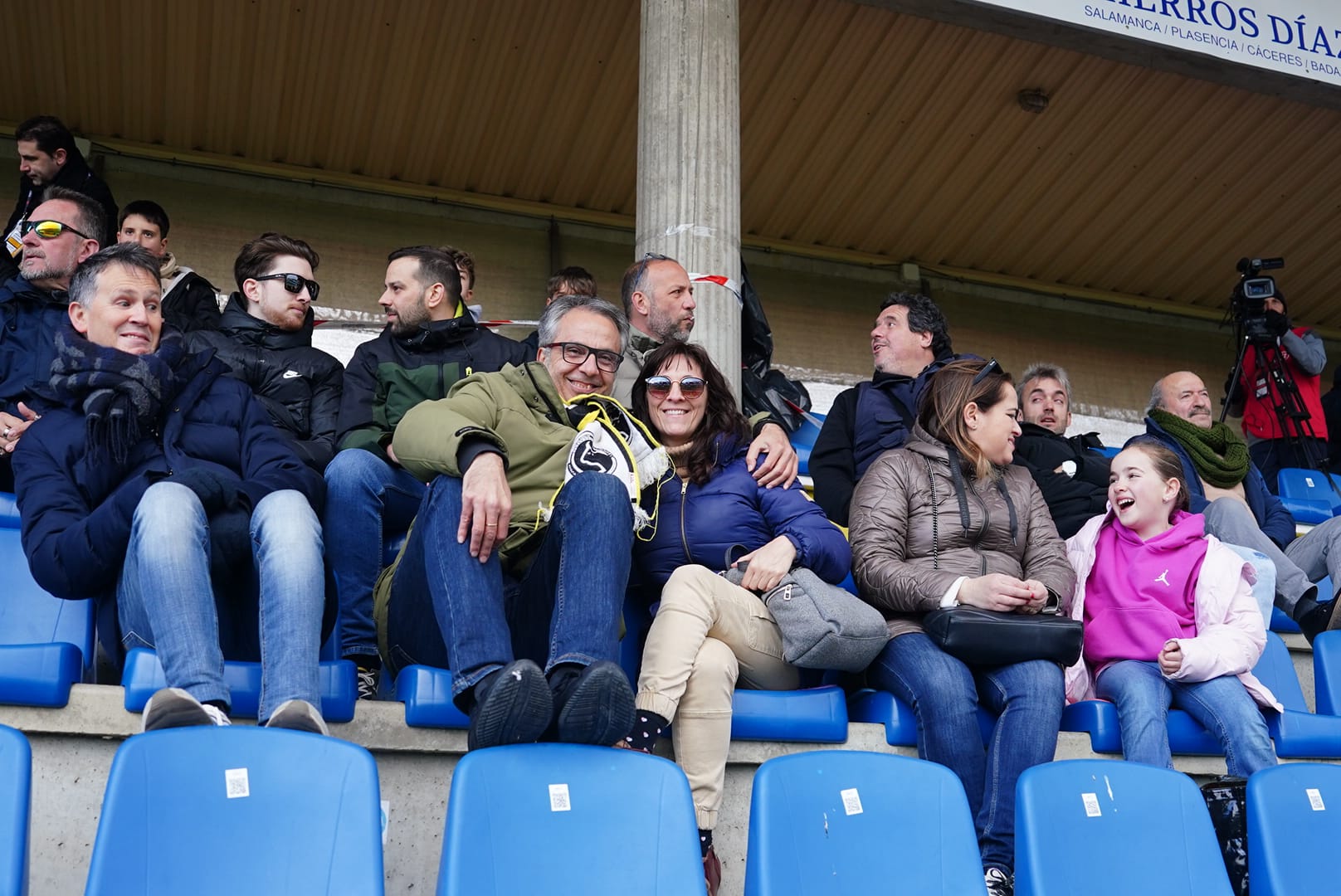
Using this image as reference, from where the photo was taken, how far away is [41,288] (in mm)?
3438

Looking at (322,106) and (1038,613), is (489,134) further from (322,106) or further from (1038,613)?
(1038,613)

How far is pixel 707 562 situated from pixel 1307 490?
4.11m

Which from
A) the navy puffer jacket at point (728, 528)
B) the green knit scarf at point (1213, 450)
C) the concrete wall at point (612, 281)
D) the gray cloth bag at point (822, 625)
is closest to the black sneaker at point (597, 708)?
the gray cloth bag at point (822, 625)

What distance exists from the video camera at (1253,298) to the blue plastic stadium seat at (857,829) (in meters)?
4.46

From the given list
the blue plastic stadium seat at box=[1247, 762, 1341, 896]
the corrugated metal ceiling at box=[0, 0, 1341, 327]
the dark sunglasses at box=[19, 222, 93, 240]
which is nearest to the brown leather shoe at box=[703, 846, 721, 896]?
the blue plastic stadium seat at box=[1247, 762, 1341, 896]

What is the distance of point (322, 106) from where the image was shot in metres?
7.17

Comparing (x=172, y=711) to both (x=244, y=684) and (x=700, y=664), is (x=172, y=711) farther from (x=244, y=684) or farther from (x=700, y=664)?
(x=700, y=664)

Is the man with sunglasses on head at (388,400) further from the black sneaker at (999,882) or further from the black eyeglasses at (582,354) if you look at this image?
the black sneaker at (999,882)

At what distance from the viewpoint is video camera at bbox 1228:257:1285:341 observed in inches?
227

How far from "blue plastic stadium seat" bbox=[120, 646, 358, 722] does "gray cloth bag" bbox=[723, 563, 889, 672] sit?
2.66 ft

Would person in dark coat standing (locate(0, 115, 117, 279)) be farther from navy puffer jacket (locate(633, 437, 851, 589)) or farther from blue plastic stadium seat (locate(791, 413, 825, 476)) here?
navy puffer jacket (locate(633, 437, 851, 589))

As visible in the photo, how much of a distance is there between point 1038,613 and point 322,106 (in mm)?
5547

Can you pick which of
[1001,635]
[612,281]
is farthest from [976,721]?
[612,281]

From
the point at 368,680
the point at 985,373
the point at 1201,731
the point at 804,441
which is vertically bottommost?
the point at 1201,731
